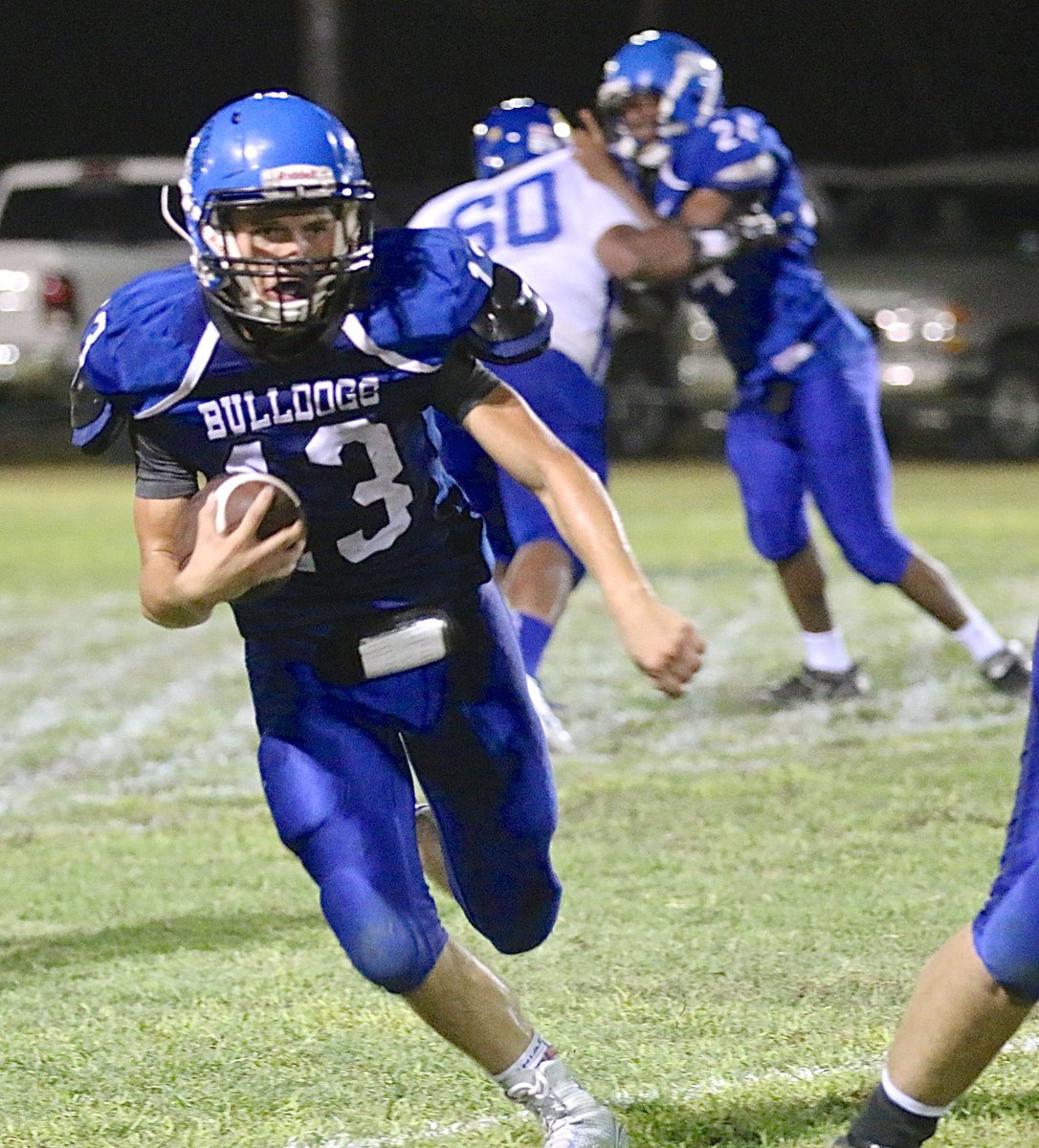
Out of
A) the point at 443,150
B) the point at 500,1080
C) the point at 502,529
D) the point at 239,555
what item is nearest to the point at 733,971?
the point at 500,1080

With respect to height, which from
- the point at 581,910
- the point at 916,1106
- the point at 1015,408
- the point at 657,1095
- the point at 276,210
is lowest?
the point at 1015,408

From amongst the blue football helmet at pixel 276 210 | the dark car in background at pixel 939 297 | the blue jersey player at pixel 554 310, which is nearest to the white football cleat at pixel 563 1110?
the blue football helmet at pixel 276 210

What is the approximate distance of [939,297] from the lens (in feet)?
43.7

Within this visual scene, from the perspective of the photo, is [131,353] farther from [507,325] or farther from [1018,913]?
[1018,913]

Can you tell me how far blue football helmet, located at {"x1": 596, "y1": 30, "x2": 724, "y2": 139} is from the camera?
5.93 metres

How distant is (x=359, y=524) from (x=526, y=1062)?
2.62 feet

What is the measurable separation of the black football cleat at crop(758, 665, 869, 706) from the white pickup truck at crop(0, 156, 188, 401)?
8.24m

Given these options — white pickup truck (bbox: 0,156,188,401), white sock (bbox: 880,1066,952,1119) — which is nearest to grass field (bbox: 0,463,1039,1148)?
white sock (bbox: 880,1066,952,1119)

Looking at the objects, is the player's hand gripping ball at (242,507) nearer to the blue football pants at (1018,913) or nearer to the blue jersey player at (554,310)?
the blue football pants at (1018,913)

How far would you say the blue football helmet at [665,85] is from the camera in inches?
234

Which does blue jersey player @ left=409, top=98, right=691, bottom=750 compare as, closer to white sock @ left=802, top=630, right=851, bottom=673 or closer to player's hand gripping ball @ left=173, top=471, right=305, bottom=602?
white sock @ left=802, top=630, right=851, bottom=673

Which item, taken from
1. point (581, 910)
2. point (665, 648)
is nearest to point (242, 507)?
point (665, 648)

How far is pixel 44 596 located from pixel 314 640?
5.70m

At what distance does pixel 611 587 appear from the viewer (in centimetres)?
268
